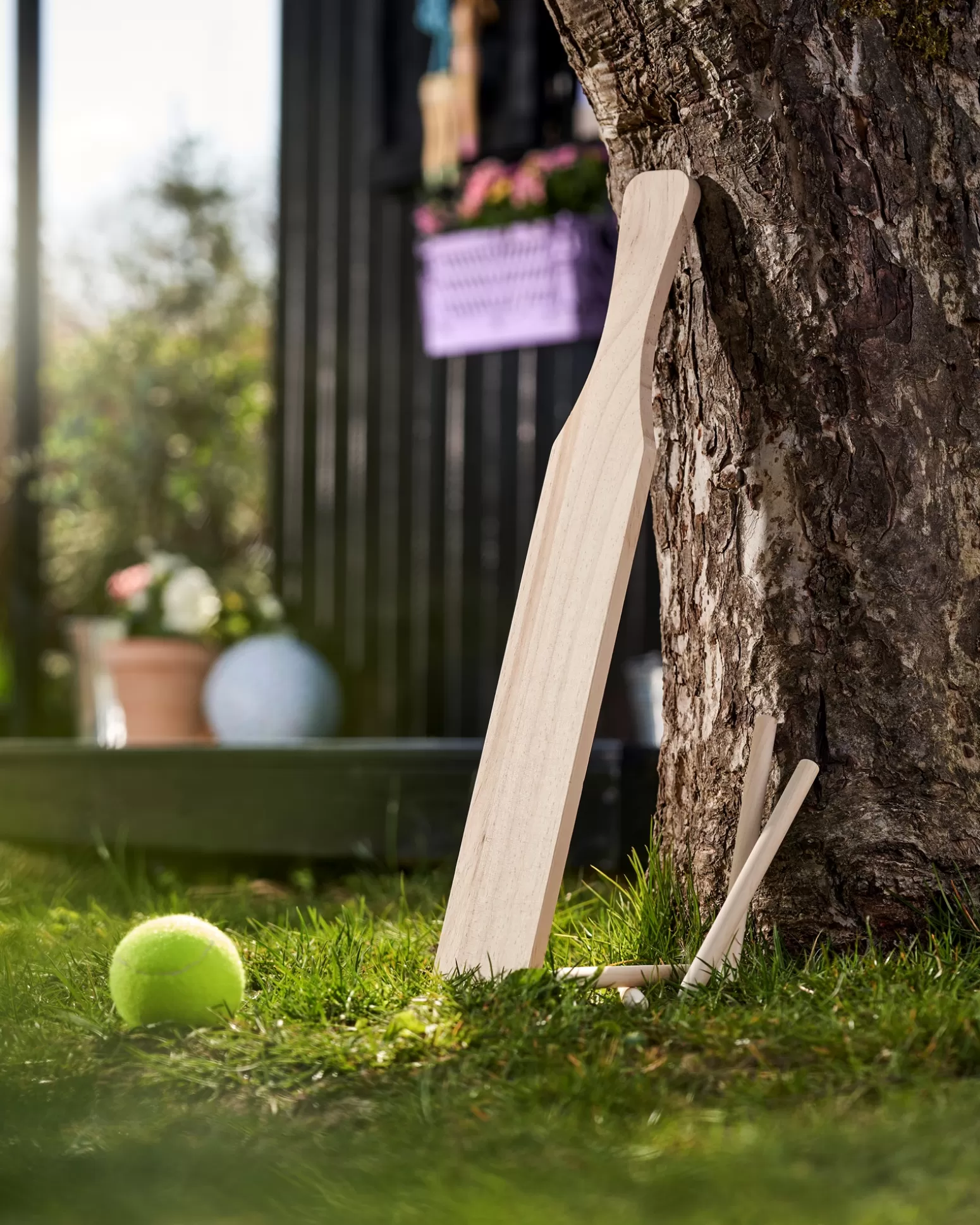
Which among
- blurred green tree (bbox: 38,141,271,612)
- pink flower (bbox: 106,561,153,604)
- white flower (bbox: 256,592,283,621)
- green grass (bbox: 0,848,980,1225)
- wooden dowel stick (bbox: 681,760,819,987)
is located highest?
blurred green tree (bbox: 38,141,271,612)

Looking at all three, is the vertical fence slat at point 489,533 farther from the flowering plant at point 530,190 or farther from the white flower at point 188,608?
the white flower at point 188,608

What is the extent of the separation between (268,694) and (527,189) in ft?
5.82

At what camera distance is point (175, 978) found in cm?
149

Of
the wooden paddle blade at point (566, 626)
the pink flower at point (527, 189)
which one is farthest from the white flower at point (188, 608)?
the wooden paddle blade at point (566, 626)

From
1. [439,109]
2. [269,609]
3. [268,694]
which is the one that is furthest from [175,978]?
[439,109]

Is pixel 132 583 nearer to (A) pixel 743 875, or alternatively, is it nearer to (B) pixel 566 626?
(B) pixel 566 626

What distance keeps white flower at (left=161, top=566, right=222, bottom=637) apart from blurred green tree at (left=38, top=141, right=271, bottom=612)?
2.45m

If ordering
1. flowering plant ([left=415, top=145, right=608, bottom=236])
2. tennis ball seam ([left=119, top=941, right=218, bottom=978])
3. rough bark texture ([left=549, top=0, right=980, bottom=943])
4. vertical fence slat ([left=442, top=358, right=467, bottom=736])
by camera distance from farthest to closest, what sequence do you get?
vertical fence slat ([left=442, top=358, right=467, bottom=736]) < flowering plant ([left=415, top=145, right=608, bottom=236]) < rough bark texture ([left=549, top=0, right=980, bottom=943]) < tennis ball seam ([left=119, top=941, right=218, bottom=978])

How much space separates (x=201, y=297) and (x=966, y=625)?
288 inches

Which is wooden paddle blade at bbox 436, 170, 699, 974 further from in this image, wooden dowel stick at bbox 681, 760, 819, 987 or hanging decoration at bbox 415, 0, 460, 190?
hanging decoration at bbox 415, 0, 460, 190

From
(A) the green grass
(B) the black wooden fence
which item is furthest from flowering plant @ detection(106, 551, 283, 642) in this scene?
(A) the green grass

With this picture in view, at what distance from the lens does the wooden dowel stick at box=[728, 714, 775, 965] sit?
1594mm

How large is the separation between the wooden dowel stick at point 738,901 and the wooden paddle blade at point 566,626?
187 millimetres

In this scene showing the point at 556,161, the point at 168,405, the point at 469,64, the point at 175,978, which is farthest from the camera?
the point at 168,405
